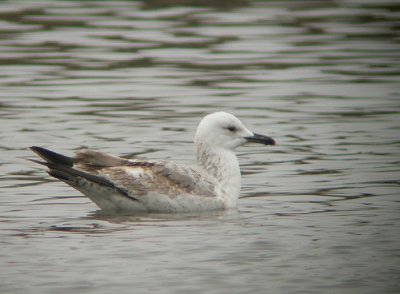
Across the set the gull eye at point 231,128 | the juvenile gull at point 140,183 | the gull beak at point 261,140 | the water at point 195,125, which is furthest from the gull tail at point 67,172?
the gull beak at point 261,140

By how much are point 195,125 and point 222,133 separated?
4247 millimetres

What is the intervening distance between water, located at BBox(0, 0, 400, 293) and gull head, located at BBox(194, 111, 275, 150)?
615 millimetres

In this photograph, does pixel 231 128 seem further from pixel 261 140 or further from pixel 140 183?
pixel 140 183

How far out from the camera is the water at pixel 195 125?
9.89 m

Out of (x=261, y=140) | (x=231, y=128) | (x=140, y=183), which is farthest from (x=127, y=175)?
(x=261, y=140)

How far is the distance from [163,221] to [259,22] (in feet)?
50.1

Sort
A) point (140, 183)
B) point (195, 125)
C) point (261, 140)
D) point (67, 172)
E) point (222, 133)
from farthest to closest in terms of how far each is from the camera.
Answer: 1. point (195, 125)
2. point (261, 140)
3. point (222, 133)
4. point (140, 183)
5. point (67, 172)

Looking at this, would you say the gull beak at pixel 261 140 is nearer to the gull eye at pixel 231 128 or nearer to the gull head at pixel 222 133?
the gull head at pixel 222 133

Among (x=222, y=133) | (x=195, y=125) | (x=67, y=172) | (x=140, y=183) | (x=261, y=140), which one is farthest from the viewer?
(x=195, y=125)

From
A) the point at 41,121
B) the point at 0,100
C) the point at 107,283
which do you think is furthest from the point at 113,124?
the point at 107,283

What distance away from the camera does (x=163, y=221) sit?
38.2 ft

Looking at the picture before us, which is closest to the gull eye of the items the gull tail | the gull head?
the gull head

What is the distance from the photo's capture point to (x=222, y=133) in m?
12.6

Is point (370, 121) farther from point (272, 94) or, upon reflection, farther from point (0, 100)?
point (0, 100)
